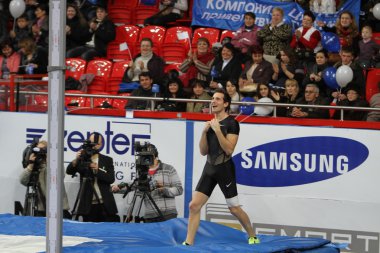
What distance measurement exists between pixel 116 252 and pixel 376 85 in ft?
17.4

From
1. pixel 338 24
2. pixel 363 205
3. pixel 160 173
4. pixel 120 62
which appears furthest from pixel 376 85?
pixel 120 62

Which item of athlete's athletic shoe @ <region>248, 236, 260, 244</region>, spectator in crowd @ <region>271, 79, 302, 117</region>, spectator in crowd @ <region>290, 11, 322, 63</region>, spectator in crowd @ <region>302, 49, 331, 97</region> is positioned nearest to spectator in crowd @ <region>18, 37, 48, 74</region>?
spectator in crowd @ <region>290, 11, 322, 63</region>

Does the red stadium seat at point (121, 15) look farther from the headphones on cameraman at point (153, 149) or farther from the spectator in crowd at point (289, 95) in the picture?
the headphones on cameraman at point (153, 149)

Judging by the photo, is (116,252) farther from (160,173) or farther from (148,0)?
(148,0)

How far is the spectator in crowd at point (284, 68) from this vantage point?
12953 millimetres

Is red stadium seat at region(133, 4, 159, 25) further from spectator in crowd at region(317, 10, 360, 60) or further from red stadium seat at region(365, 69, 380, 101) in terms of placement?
red stadium seat at region(365, 69, 380, 101)

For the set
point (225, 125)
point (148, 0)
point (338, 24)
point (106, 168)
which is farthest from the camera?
point (148, 0)

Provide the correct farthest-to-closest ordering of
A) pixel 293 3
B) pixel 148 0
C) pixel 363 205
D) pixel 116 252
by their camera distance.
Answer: pixel 148 0
pixel 293 3
pixel 363 205
pixel 116 252

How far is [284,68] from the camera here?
1303 cm

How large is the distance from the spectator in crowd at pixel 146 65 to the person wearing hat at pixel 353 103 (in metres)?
2.86

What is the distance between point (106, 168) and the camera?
12023 millimetres

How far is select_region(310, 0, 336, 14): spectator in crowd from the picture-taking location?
14.6 meters

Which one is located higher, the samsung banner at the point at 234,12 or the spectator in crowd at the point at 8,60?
the samsung banner at the point at 234,12

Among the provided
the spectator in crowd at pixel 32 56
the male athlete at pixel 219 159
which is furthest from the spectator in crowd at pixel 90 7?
the male athlete at pixel 219 159
